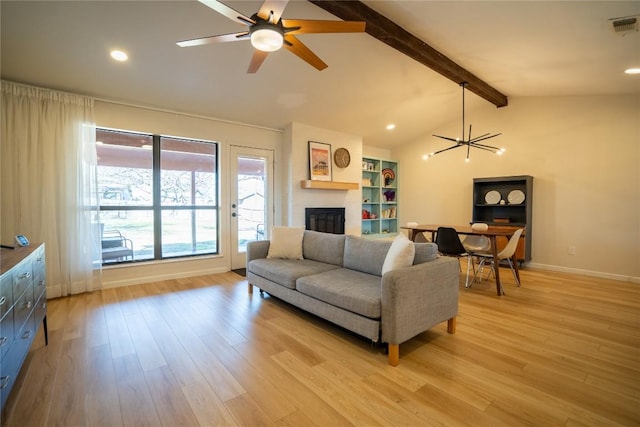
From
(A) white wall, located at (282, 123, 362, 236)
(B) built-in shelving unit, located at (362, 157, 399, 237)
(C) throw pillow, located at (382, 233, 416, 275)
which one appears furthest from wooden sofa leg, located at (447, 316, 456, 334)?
(B) built-in shelving unit, located at (362, 157, 399, 237)

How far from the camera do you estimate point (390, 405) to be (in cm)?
163

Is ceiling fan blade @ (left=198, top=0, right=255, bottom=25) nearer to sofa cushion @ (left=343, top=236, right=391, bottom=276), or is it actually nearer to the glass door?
sofa cushion @ (left=343, top=236, right=391, bottom=276)

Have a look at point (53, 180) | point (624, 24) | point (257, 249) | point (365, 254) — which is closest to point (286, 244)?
point (257, 249)

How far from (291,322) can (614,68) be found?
181 inches

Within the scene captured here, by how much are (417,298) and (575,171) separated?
433 cm

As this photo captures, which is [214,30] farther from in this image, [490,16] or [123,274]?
[123,274]

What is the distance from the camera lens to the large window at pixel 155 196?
12.7 ft

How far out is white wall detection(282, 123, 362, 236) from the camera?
5020 millimetres

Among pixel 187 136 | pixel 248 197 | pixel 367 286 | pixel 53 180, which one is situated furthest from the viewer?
pixel 248 197

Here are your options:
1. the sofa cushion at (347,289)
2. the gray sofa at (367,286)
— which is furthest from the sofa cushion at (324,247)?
the sofa cushion at (347,289)

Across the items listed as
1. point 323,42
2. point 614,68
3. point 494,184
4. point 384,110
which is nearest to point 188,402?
point 323,42

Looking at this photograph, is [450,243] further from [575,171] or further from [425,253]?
[575,171]

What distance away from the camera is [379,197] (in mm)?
6848

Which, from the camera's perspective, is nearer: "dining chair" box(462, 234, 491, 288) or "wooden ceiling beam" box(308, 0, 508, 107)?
"wooden ceiling beam" box(308, 0, 508, 107)
